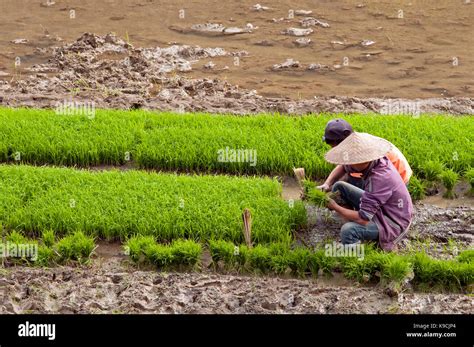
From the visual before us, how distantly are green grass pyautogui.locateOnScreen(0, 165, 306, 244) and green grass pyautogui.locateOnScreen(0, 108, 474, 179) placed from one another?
550 millimetres

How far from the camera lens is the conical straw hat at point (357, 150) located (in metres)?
7.90

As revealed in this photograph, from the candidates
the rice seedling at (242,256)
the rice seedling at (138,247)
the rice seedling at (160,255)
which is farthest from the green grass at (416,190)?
the rice seedling at (138,247)

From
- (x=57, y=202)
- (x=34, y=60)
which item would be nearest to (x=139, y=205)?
(x=57, y=202)

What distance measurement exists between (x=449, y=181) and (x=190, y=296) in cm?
342

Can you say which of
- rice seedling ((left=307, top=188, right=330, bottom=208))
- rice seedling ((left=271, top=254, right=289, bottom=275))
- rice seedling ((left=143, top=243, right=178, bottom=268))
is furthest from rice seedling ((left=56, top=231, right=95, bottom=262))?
rice seedling ((left=307, top=188, right=330, bottom=208))

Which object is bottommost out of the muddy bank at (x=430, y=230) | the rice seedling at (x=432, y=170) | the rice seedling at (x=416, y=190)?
the muddy bank at (x=430, y=230)

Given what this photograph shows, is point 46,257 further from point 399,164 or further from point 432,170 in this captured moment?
point 432,170

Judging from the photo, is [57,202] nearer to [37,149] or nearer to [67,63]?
[37,149]

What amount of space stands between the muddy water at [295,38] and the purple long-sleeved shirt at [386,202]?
427 cm

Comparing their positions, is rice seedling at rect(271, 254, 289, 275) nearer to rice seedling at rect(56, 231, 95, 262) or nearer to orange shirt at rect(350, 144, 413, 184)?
orange shirt at rect(350, 144, 413, 184)

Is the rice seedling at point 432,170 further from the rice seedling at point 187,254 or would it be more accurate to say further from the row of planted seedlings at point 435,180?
the rice seedling at point 187,254

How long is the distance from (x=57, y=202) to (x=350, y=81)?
5.22 m

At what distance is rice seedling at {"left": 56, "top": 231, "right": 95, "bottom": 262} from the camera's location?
8.32 metres

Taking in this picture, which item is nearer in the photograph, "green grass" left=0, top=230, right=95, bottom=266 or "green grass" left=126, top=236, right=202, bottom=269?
"green grass" left=126, top=236, right=202, bottom=269
